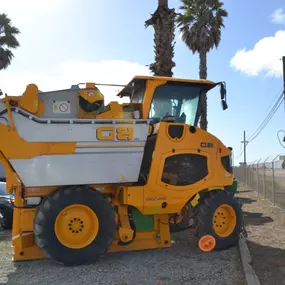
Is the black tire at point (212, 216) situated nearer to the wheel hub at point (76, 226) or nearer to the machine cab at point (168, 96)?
the machine cab at point (168, 96)

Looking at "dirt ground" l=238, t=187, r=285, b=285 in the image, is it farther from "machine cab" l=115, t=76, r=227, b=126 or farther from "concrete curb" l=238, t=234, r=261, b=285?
"machine cab" l=115, t=76, r=227, b=126

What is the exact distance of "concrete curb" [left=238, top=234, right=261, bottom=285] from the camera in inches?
214

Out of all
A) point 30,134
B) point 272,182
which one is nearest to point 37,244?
point 30,134

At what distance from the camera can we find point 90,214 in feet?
22.3

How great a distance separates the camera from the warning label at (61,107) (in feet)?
22.5

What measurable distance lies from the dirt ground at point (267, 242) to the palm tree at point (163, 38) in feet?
17.6

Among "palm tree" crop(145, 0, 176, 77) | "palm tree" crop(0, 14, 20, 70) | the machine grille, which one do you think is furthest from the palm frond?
the machine grille

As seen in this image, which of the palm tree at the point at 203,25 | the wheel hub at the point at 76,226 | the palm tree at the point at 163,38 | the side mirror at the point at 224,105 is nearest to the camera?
the wheel hub at the point at 76,226

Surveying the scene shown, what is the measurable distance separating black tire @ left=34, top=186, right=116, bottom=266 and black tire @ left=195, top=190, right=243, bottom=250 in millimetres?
1742

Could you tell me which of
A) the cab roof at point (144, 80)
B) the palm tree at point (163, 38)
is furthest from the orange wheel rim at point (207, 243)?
the palm tree at point (163, 38)

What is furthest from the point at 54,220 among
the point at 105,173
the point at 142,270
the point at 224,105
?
the point at 224,105

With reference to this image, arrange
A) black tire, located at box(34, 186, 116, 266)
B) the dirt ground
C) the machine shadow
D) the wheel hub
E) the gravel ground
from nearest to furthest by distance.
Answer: the machine shadow < the gravel ground < the dirt ground < black tire, located at box(34, 186, 116, 266) < the wheel hub

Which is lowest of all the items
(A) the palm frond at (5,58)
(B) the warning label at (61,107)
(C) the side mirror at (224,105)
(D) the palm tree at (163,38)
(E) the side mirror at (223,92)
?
(B) the warning label at (61,107)

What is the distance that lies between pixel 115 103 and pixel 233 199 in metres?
3.01
